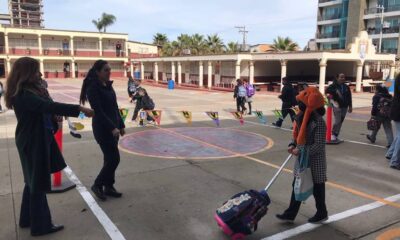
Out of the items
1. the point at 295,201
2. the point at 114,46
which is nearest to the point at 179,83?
the point at 114,46

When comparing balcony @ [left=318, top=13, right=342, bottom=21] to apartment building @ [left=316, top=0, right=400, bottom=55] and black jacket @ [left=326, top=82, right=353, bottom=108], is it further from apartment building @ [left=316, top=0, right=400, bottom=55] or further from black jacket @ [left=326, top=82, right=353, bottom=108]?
black jacket @ [left=326, top=82, right=353, bottom=108]

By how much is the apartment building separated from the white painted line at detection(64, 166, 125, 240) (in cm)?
5205

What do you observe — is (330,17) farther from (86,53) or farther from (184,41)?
(86,53)

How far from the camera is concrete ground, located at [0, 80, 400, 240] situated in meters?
4.22

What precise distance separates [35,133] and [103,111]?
1.19m

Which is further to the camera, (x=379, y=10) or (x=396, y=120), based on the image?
(x=379, y=10)

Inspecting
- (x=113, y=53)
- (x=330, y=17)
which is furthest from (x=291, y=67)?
(x=113, y=53)

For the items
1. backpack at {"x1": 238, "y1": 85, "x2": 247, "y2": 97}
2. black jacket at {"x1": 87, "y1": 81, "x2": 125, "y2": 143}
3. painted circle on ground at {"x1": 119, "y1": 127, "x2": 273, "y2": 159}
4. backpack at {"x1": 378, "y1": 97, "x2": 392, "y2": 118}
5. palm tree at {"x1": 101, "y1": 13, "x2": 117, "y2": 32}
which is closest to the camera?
black jacket at {"x1": 87, "y1": 81, "x2": 125, "y2": 143}

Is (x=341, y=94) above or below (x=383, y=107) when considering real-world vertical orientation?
above

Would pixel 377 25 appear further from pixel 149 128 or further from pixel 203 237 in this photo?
pixel 203 237

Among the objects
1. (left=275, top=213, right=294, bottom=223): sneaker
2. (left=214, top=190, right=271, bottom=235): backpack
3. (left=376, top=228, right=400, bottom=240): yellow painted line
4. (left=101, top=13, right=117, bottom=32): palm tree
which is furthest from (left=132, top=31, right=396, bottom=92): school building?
(left=101, top=13, right=117, bottom=32): palm tree

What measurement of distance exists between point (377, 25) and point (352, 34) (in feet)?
12.1

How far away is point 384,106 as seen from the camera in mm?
8531

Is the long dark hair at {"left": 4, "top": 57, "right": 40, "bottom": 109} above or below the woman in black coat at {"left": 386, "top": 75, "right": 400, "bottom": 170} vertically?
above
